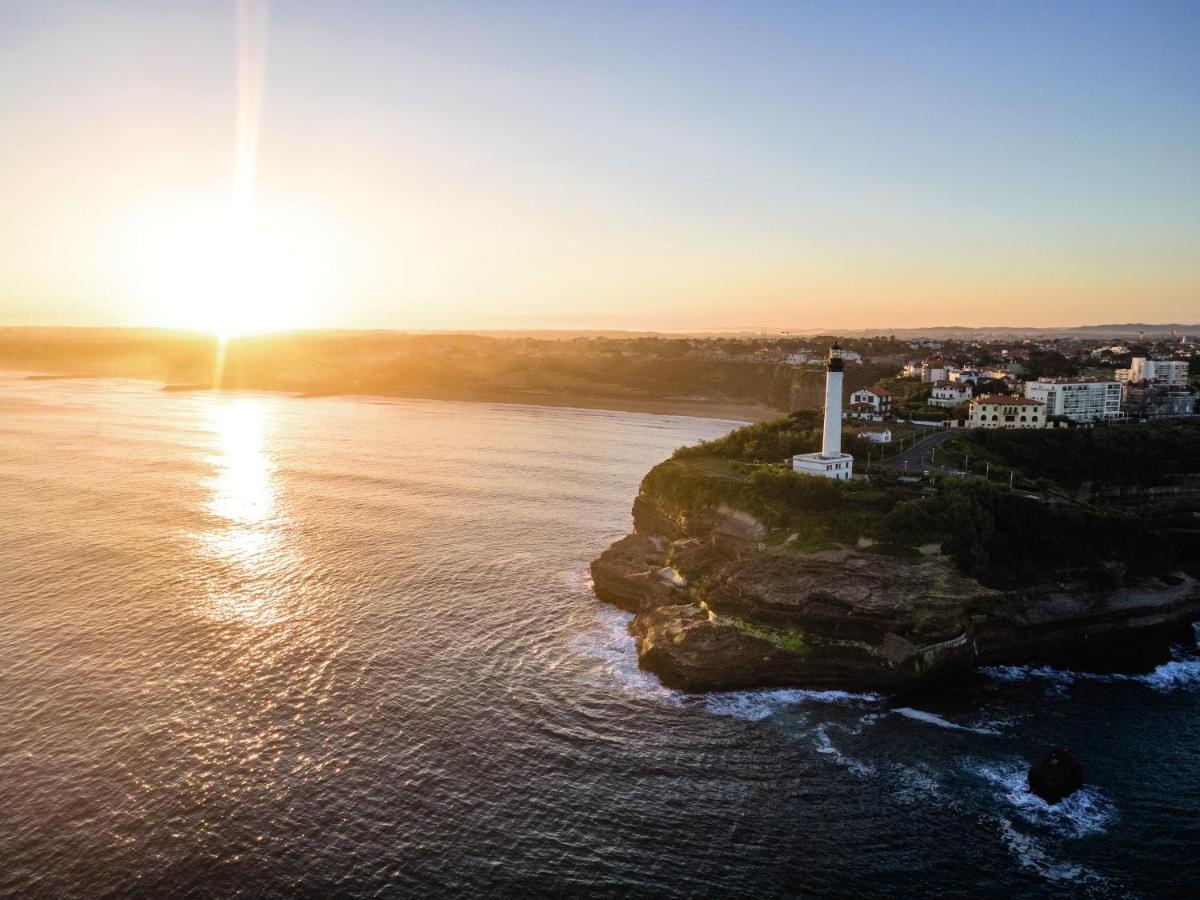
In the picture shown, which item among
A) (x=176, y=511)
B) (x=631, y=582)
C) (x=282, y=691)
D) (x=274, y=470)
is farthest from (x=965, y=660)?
(x=274, y=470)

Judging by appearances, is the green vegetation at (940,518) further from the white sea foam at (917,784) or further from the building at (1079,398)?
the building at (1079,398)

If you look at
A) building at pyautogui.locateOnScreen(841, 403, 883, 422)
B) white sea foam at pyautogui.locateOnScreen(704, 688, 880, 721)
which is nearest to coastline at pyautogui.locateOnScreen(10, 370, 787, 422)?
building at pyautogui.locateOnScreen(841, 403, 883, 422)

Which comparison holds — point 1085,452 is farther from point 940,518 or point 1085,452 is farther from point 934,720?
point 934,720

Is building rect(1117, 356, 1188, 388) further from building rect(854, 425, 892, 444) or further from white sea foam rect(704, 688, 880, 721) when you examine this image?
white sea foam rect(704, 688, 880, 721)

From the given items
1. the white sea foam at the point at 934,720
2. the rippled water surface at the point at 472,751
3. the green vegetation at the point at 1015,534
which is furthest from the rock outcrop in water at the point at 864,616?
the white sea foam at the point at 934,720

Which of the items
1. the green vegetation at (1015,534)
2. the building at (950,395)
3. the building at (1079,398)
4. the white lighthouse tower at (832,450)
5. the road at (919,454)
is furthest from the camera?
the building at (950,395)

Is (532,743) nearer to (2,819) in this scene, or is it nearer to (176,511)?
(2,819)
